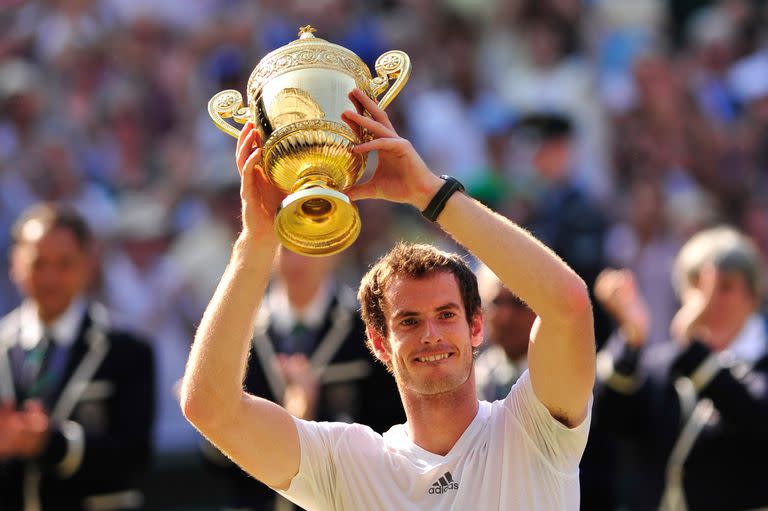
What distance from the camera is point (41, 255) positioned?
6195mm

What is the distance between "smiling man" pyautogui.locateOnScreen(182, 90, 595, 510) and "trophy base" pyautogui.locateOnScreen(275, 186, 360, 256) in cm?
19

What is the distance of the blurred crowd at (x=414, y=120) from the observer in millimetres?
8719

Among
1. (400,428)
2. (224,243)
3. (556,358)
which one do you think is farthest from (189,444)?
(556,358)

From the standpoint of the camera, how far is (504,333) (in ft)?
19.1

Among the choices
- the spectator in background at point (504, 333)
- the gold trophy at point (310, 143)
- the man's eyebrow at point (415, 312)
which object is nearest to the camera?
the gold trophy at point (310, 143)

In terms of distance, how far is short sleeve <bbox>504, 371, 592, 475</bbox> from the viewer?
357 cm

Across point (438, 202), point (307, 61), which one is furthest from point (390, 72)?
point (438, 202)

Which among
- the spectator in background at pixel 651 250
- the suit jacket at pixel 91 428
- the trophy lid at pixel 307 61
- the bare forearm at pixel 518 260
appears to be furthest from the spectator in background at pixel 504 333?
the spectator in background at pixel 651 250

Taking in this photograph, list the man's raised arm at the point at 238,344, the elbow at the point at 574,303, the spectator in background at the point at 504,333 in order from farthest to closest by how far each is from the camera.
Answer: the spectator in background at the point at 504,333 → the man's raised arm at the point at 238,344 → the elbow at the point at 574,303

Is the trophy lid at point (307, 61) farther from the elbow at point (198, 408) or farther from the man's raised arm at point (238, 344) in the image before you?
the elbow at point (198, 408)

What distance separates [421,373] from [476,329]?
28 cm

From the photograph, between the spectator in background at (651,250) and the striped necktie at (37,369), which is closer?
the striped necktie at (37,369)

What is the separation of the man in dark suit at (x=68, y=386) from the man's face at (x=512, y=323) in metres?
1.67

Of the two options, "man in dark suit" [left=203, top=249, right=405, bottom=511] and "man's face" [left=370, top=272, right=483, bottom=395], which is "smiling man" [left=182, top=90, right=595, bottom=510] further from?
"man in dark suit" [left=203, top=249, right=405, bottom=511]
